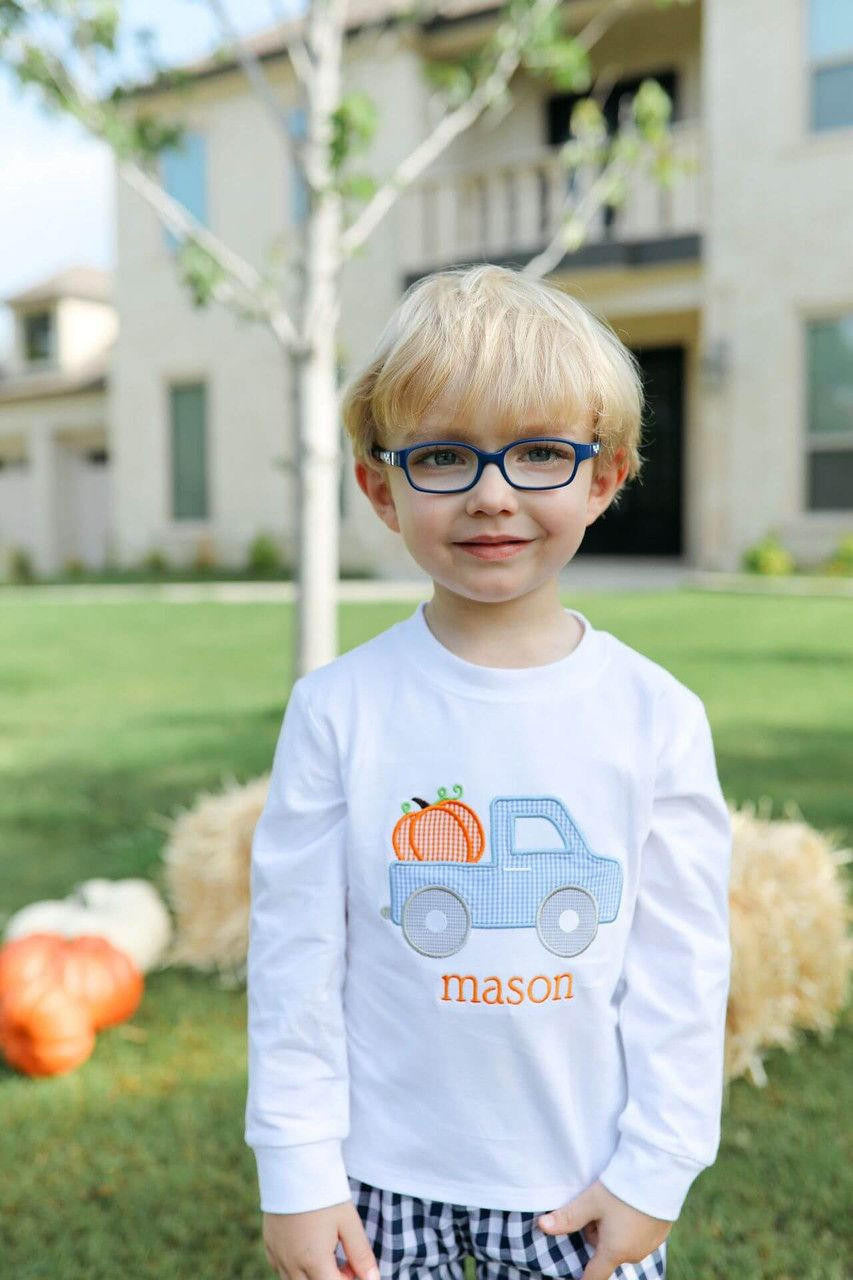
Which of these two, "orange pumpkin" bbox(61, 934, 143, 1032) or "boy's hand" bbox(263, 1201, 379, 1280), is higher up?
"boy's hand" bbox(263, 1201, 379, 1280)

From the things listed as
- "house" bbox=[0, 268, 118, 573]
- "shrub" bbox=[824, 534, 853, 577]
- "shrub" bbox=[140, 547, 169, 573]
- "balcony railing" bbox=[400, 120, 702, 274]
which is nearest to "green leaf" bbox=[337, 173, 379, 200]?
"shrub" bbox=[824, 534, 853, 577]

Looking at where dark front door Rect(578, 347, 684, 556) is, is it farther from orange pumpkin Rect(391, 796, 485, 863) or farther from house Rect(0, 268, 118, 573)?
orange pumpkin Rect(391, 796, 485, 863)

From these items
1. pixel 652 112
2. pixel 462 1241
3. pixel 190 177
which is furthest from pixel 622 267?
pixel 462 1241

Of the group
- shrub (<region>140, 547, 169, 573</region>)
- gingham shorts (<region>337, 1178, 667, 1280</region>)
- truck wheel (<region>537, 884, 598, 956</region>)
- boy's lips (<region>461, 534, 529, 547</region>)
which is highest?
boy's lips (<region>461, 534, 529, 547</region>)

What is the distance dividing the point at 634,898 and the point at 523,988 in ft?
0.57

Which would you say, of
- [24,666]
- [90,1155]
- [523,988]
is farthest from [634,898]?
[24,666]

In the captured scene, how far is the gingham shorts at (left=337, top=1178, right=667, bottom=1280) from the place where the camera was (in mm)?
1355

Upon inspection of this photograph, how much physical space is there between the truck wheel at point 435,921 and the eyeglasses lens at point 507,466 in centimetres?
46

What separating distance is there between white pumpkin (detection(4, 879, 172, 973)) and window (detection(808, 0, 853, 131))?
12809 millimetres

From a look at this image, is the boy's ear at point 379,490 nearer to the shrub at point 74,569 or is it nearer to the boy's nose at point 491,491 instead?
the boy's nose at point 491,491

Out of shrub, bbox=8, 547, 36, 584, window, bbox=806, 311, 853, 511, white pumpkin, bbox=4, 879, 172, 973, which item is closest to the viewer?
white pumpkin, bbox=4, 879, 172, 973

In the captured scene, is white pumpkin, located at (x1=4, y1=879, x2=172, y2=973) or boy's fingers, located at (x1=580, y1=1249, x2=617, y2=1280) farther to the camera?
white pumpkin, located at (x1=4, y1=879, x2=172, y2=973)

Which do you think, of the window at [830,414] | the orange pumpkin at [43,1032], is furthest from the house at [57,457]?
the orange pumpkin at [43,1032]

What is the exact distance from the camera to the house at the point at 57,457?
71.4 ft
